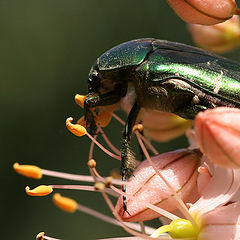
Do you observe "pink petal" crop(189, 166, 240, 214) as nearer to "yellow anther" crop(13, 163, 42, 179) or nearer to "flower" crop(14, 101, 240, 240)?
"flower" crop(14, 101, 240, 240)

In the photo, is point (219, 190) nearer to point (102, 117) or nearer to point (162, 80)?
point (162, 80)

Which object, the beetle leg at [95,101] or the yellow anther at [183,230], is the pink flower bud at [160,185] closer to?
the yellow anther at [183,230]

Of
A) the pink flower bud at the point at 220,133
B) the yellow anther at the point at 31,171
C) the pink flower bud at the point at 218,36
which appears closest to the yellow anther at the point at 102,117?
the yellow anther at the point at 31,171

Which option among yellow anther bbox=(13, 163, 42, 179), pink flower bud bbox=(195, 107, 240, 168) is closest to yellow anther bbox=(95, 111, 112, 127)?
yellow anther bbox=(13, 163, 42, 179)

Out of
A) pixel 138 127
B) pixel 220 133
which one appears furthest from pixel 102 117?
pixel 220 133

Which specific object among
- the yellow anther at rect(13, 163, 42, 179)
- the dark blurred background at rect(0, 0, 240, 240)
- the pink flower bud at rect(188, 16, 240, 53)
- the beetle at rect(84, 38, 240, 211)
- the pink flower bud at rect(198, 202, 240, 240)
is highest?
the beetle at rect(84, 38, 240, 211)
